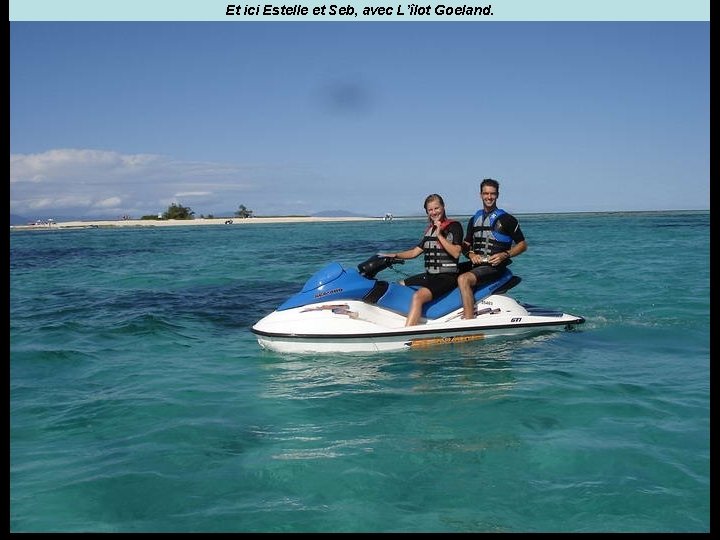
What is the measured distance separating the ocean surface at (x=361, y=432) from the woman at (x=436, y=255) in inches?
25.1

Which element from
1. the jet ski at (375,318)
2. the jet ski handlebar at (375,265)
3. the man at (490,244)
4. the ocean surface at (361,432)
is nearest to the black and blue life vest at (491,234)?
the man at (490,244)

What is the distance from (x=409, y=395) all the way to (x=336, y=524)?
6.96ft

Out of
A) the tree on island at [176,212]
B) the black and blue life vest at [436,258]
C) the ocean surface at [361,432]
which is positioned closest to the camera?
the ocean surface at [361,432]

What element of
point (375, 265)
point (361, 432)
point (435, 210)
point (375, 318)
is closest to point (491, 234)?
point (435, 210)

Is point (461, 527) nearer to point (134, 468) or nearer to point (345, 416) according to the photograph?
point (345, 416)

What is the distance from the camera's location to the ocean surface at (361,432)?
11.6 feet

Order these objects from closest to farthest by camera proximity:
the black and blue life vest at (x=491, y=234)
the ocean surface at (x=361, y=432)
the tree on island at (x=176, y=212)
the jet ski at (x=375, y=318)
Result: the ocean surface at (x=361, y=432), the jet ski at (x=375, y=318), the black and blue life vest at (x=491, y=234), the tree on island at (x=176, y=212)

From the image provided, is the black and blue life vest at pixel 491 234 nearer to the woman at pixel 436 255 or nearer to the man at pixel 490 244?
the man at pixel 490 244

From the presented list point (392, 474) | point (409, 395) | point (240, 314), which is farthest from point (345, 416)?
point (240, 314)

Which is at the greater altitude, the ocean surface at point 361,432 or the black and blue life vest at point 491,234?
the black and blue life vest at point 491,234

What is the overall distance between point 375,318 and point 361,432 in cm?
259

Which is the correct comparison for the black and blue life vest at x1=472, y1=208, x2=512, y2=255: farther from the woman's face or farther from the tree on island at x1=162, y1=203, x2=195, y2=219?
the tree on island at x1=162, y1=203, x2=195, y2=219

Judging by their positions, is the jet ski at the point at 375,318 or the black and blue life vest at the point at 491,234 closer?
the jet ski at the point at 375,318

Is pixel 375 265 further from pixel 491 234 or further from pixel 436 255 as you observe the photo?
pixel 491 234
